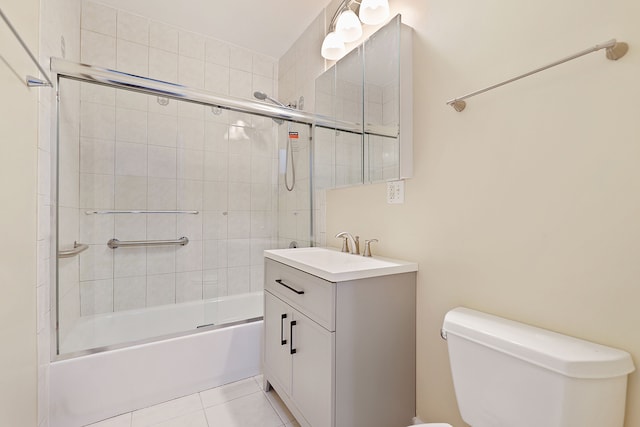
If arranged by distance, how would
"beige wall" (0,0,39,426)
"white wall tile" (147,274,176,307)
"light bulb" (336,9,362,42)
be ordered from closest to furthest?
"beige wall" (0,0,39,426)
"light bulb" (336,9,362,42)
"white wall tile" (147,274,176,307)

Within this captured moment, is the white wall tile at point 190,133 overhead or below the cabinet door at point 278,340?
overhead

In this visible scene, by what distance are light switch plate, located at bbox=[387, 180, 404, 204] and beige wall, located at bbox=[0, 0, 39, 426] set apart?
146cm

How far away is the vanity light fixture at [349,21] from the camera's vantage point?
1422 millimetres

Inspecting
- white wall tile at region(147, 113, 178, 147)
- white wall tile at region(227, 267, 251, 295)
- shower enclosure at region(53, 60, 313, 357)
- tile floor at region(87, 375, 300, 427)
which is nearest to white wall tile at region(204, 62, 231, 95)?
shower enclosure at region(53, 60, 313, 357)

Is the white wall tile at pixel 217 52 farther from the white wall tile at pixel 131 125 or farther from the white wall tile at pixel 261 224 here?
the white wall tile at pixel 261 224

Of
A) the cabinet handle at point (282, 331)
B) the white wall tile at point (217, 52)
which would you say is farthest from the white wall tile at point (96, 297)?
the white wall tile at point (217, 52)

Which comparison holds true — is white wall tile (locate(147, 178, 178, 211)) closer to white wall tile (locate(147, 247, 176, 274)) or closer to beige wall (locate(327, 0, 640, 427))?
white wall tile (locate(147, 247, 176, 274))

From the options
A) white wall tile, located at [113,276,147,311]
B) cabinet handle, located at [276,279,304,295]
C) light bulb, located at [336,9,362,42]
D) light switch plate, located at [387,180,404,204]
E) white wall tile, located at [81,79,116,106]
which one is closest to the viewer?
cabinet handle, located at [276,279,304,295]

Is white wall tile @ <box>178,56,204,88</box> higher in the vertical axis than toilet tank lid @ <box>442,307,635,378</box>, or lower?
higher

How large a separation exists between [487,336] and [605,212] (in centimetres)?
45

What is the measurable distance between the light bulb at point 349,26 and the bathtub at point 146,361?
1.85 metres

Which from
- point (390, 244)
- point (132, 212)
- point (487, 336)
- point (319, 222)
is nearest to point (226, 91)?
point (132, 212)

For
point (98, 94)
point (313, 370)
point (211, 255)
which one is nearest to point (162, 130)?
point (98, 94)

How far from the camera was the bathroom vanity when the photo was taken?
1060mm
